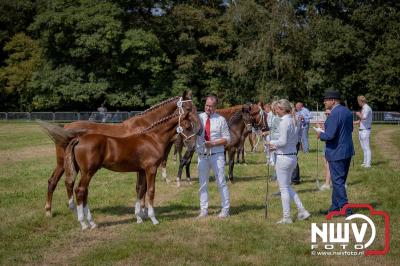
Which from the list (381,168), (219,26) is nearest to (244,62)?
(219,26)

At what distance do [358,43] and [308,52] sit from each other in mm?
5199

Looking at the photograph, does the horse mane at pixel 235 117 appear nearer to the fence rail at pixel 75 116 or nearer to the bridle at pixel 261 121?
the bridle at pixel 261 121

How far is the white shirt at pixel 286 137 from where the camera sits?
9.08 meters

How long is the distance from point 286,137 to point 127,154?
299 centimetres

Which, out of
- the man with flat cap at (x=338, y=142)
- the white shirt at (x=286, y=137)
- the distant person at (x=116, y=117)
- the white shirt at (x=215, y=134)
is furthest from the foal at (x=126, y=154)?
the distant person at (x=116, y=117)

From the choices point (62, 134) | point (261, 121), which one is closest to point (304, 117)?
point (261, 121)

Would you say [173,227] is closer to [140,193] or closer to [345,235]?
[140,193]

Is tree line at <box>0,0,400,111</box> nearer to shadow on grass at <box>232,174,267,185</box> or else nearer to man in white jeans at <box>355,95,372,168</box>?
man in white jeans at <box>355,95,372,168</box>

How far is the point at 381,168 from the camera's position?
17.0 meters

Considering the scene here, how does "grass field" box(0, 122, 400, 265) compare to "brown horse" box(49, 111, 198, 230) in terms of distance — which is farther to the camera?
"brown horse" box(49, 111, 198, 230)

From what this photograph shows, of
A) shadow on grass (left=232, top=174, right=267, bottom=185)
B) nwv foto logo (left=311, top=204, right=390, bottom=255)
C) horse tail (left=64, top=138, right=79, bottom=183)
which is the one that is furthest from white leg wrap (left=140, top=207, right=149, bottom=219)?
shadow on grass (left=232, top=174, right=267, bottom=185)

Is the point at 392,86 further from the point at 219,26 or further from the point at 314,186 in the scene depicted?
the point at 314,186

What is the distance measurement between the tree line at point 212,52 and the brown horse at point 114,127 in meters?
34.7

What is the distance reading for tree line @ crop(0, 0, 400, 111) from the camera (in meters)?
46.5
